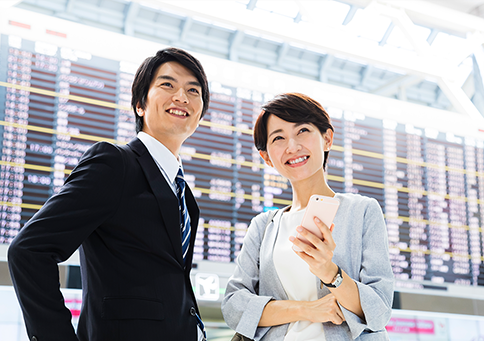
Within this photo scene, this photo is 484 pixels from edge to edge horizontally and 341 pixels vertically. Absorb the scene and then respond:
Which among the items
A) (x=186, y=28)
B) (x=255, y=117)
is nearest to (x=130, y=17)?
(x=186, y=28)

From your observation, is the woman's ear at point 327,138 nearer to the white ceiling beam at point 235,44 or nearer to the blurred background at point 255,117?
the blurred background at point 255,117

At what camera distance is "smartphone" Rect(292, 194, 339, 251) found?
142 centimetres

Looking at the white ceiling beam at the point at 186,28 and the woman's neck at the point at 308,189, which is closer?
the woman's neck at the point at 308,189

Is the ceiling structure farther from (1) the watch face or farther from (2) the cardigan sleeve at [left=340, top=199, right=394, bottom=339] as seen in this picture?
(1) the watch face

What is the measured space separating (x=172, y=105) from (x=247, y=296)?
2.58ft

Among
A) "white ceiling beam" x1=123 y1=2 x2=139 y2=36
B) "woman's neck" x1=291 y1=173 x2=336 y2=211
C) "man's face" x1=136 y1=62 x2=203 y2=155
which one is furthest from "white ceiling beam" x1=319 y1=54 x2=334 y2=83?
"man's face" x1=136 y1=62 x2=203 y2=155

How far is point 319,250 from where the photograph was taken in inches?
57.2

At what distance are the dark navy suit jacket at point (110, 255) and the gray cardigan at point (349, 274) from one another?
1.10 ft

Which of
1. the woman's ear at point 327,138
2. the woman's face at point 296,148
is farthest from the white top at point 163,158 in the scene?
the woman's ear at point 327,138

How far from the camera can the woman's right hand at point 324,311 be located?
5.10ft

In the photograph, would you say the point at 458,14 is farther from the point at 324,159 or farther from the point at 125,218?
the point at 125,218

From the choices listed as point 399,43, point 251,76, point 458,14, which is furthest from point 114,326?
point 399,43

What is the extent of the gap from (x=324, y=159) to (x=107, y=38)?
158cm

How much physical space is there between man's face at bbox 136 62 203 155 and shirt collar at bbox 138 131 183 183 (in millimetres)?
77
